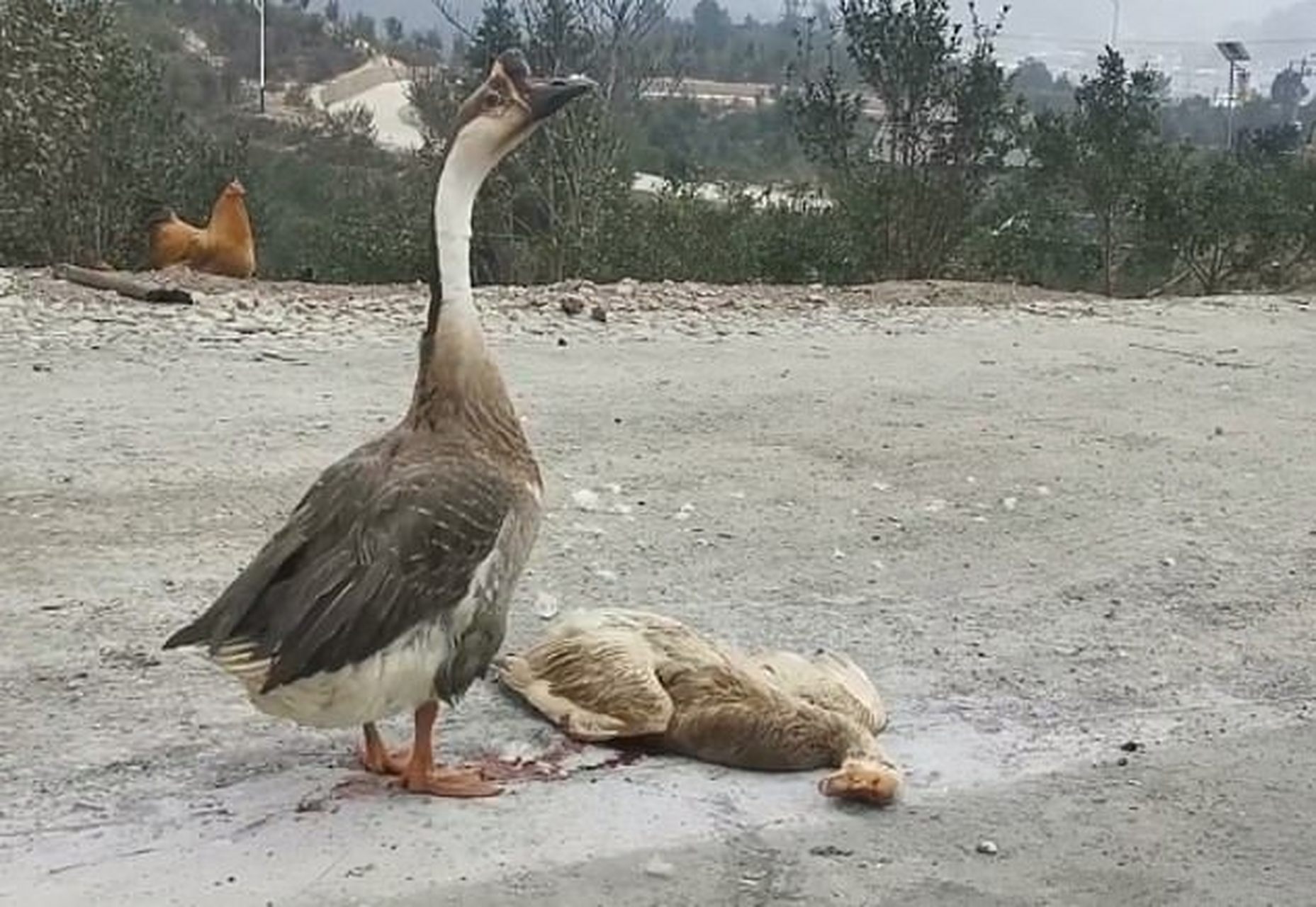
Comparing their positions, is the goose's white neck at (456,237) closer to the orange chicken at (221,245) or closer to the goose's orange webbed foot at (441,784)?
the goose's orange webbed foot at (441,784)

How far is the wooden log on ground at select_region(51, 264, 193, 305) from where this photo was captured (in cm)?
975

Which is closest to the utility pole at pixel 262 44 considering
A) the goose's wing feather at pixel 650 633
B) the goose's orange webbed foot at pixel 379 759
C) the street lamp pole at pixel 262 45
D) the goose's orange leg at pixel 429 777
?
the street lamp pole at pixel 262 45

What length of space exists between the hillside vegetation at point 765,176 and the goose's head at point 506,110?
30.5 feet

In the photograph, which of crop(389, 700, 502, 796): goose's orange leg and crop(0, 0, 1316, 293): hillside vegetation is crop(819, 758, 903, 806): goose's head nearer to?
crop(389, 700, 502, 796): goose's orange leg

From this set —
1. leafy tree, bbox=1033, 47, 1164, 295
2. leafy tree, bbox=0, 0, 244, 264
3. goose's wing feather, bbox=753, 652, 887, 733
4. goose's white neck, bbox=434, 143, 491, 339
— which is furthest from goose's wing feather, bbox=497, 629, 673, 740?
leafy tree, bbox=1033, 47, 1164, 295

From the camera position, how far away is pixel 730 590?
551 centimetres

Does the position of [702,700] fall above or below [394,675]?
below

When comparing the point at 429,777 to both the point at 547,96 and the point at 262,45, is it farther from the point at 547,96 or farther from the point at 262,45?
the point at 262,45

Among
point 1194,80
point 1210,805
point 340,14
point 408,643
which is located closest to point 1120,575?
point 1210,805

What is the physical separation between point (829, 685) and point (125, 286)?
6.64 metres

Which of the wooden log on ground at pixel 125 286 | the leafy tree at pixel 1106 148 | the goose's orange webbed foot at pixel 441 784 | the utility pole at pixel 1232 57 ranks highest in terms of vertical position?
the utility pole at pixel 1232 57

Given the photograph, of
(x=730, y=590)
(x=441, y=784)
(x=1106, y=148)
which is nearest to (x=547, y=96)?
(x=441, y=784)

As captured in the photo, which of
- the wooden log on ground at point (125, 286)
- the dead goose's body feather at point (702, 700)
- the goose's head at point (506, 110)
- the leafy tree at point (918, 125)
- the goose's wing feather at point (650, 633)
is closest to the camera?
the goose's head at point (506, 110)

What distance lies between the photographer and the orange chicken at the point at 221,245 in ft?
39.0
